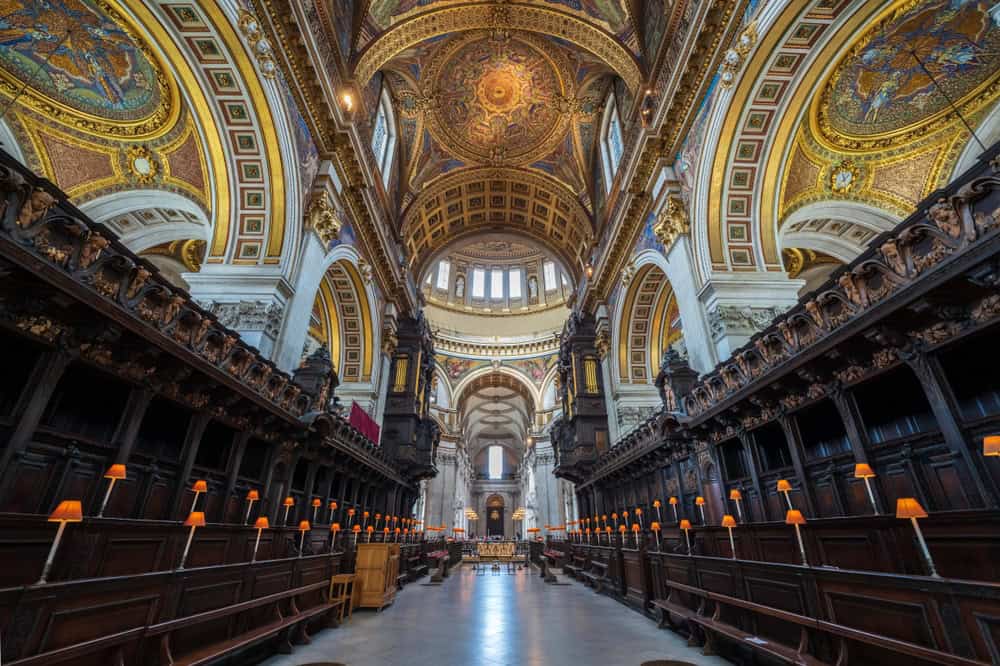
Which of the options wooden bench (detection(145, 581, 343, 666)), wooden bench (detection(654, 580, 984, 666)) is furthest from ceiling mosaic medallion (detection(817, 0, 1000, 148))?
wooden bench (detection(145, 581, 343, 666))

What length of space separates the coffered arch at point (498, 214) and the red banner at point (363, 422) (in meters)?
8.61

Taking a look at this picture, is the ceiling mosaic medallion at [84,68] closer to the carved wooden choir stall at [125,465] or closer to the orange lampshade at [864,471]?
the carved wooden choir stall at [125,465]

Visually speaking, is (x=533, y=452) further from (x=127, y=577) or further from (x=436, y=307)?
(x=127, y=577)

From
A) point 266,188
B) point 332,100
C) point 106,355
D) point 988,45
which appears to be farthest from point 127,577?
point 988,45

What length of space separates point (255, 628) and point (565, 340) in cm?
1698

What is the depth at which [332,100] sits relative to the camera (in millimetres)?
10586

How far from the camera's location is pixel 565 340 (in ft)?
67.1

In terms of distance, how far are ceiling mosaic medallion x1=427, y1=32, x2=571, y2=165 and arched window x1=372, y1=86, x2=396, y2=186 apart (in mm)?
1930

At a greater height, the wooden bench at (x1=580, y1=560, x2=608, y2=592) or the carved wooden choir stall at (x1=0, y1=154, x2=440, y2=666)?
the carved wooden choir stall at (x1=0, y1=154, x2=440, y2=666)

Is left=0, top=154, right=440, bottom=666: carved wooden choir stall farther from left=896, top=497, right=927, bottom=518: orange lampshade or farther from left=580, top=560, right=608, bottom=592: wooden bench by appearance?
left=580, top=560, right=608, bottom=592: wooden bench

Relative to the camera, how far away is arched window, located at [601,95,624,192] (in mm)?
15930

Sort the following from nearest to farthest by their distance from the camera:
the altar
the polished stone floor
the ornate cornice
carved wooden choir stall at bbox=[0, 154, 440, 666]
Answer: carved wooden choir stall at bbox=[0, 154, 440, 666] → the polished stone floor → the ornate cornice → the altar

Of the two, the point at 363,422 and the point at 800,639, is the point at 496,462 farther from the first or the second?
the point at 800,639

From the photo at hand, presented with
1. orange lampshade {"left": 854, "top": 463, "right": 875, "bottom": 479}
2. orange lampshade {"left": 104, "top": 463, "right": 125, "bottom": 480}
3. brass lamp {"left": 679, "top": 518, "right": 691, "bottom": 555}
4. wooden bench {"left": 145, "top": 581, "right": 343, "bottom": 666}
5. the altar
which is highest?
orange lampshade {"left": 854, "top": 463, "right": 875, "bottom": 479}
